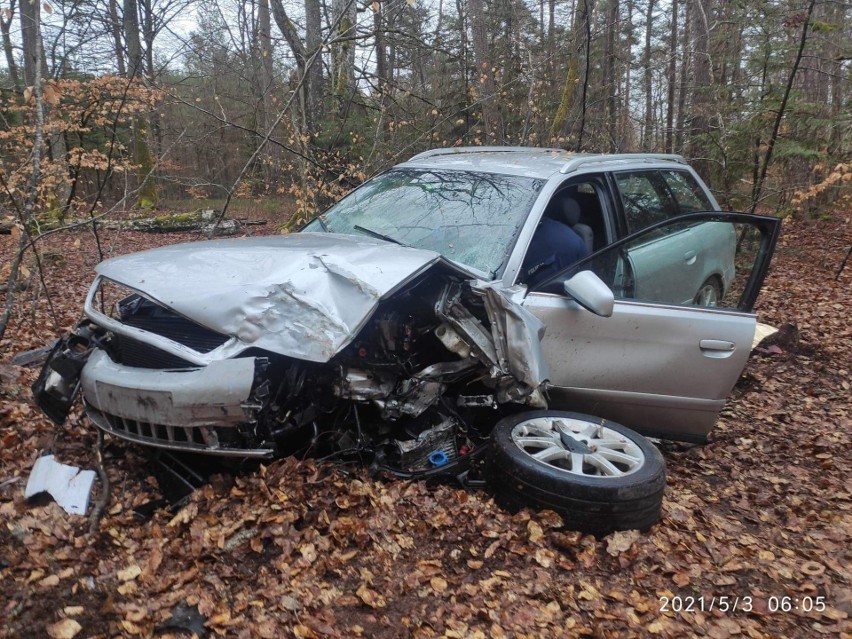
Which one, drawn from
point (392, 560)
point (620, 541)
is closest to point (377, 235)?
point (392, 560)

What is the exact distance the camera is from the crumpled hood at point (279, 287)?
2783 mm

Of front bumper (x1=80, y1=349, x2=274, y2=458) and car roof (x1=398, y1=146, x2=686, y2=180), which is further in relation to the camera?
car roof (x1=398, y1=146, x2=686, y2=180)

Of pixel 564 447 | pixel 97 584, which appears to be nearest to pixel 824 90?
pixel 564 447

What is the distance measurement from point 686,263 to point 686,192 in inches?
48.1

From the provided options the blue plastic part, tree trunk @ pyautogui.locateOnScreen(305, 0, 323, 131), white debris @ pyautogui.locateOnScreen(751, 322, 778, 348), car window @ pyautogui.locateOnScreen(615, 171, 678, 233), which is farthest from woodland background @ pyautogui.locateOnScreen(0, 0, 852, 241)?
the blue plastic part

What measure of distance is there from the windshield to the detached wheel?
0.94m

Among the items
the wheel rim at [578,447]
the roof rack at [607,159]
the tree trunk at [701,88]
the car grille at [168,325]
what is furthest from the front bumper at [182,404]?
the tree trunk at [701,88]

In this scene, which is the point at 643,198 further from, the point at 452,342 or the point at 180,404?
the point at 180,404

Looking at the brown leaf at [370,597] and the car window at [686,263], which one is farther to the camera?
the car window at [686,263]

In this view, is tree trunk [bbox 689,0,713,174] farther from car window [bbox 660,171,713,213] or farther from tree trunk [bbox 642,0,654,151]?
car window [bbox 660,171,713,213]

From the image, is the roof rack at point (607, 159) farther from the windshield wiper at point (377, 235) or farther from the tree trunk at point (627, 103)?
the tree trunk at point (627, 103)

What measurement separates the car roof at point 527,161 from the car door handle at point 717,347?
142 centimetres

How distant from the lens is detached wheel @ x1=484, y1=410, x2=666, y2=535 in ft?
9.70

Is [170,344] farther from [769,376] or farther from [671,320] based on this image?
[769,376]
